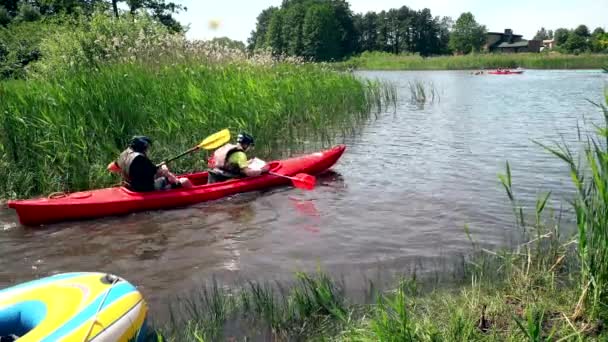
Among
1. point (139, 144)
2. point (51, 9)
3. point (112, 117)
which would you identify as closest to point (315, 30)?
point (51, 9)

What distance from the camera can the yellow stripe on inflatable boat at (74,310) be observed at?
2.70 metres

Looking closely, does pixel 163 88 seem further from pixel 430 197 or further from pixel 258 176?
pixel 430 197

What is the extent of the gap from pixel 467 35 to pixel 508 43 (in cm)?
1478

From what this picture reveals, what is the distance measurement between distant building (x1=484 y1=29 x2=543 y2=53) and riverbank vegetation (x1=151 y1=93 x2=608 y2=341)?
78552 millimetres

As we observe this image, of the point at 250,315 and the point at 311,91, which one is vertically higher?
the point at 311,91

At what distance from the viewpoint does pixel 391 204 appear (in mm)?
6277

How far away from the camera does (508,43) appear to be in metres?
87.4

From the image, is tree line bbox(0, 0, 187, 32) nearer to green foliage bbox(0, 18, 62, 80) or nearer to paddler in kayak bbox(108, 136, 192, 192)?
green foliage bbox(0, 18, 62, 80)

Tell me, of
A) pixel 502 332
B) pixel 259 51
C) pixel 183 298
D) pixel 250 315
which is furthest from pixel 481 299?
pixel 259 51

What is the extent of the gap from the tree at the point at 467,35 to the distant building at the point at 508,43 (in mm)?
2152

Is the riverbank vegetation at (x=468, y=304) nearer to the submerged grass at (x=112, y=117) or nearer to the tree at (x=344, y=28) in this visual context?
the submerged grass at (x=112, y=117)

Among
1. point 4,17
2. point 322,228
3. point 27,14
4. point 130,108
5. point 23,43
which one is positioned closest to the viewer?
point 322,228

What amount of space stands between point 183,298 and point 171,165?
3761 millimetres

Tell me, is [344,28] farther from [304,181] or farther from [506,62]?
[304,181]
